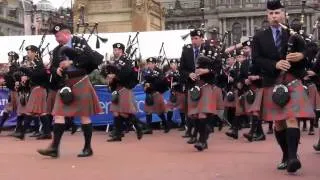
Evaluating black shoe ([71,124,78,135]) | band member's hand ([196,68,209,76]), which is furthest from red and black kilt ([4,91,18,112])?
band member's hand ([196,68,209,76])

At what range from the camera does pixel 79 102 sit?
31.1 ft

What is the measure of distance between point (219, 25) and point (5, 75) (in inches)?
3632

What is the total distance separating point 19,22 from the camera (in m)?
89.9

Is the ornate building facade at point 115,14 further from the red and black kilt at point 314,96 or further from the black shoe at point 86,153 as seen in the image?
the black shoe at point 86,153

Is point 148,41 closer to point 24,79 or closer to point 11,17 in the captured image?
point 24,79

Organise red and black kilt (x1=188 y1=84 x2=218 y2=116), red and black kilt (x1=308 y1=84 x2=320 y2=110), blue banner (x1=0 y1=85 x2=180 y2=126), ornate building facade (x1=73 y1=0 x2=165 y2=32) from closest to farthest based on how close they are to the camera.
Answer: red and black kilt (x1=188 y1=84 x2=218 y2=116) < red and black kilt (x1=308 y1=84 x2=320 y2=110) < blue banner (x1=0 y1=85 x2=180 y2=126) < ornate building facade (x1=73 y1=0 x2=165 y2=32)

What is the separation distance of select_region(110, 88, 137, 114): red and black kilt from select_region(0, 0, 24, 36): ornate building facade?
73.0 metres

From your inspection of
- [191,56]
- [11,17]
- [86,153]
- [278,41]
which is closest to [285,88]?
[278,41]

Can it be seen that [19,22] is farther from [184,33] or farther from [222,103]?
[222,103]

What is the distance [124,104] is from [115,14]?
43.5 ft

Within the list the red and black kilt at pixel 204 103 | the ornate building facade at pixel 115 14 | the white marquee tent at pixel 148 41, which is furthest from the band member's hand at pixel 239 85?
the ornate building facade at pixel 115 14

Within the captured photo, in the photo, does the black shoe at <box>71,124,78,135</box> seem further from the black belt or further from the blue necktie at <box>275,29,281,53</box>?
the blue necktie at <box>275,29,281,53</box>

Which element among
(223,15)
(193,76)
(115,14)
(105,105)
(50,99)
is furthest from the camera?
(223,15)

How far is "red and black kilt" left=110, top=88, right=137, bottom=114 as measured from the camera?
13023 mm
